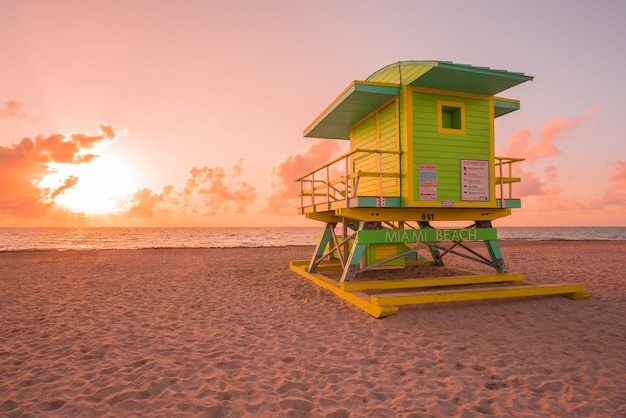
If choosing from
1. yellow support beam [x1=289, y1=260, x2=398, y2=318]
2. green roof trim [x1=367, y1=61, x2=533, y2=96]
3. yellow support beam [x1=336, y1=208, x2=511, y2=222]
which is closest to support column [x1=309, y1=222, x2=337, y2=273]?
yellow support beam [x1=289, y1=260, x2=398, y2=318]

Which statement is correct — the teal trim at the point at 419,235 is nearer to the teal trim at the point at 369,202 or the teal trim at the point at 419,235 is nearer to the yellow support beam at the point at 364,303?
the teal trim at the point at 369,202

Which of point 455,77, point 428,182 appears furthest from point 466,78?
point 428,182

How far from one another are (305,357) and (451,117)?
25.8 feet

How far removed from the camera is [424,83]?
369 inches

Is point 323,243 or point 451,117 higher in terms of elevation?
point 451,117

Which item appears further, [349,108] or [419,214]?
[349,108]

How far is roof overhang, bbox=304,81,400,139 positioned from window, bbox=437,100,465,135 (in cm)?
128

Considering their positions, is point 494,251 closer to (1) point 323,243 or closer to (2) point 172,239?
(1) point 323,243

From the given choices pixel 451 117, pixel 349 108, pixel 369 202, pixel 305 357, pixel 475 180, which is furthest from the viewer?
pixel 349 108

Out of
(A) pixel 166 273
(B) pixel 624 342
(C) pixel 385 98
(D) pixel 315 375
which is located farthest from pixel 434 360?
(A) pixel 166 273

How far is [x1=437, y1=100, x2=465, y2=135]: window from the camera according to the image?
980 cm

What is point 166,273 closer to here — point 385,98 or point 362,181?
point 362,181

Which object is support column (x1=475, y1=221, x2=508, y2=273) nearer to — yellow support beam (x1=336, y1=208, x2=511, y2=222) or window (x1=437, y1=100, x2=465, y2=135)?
yellow support beam (x1=336, y1=208, x2=511, y2=222)

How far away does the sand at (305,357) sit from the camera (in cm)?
428
